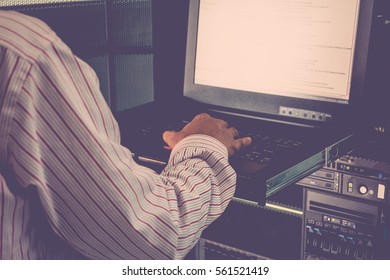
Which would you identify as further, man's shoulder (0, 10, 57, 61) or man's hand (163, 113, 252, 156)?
man's hand (163, 113, 252, 156)

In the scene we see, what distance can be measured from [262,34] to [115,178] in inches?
25.7

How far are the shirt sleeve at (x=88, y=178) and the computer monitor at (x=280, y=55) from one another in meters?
0.42

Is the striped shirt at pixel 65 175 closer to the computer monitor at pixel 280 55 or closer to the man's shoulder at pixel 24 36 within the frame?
the man's shoulder at pixel 24 36

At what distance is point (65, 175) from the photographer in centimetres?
71

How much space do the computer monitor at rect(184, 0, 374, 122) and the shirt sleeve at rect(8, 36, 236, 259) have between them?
0.42 meters

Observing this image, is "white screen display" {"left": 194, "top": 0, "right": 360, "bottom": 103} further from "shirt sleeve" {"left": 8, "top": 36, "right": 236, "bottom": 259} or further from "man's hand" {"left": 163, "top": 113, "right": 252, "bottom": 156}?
"shirt sleeve" {"left": 8, "top": 36, "right": 236, "bottom": 259}

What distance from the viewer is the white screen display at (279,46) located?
1.15m

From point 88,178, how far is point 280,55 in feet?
2.17

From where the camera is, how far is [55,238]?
80 centimetres

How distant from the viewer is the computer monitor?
3.73 ft

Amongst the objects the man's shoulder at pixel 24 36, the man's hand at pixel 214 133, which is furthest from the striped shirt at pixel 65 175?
the man's hand at pixel 214 133

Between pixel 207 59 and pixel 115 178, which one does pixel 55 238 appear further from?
pixel 207 59

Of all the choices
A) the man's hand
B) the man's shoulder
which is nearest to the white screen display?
the man's hand
